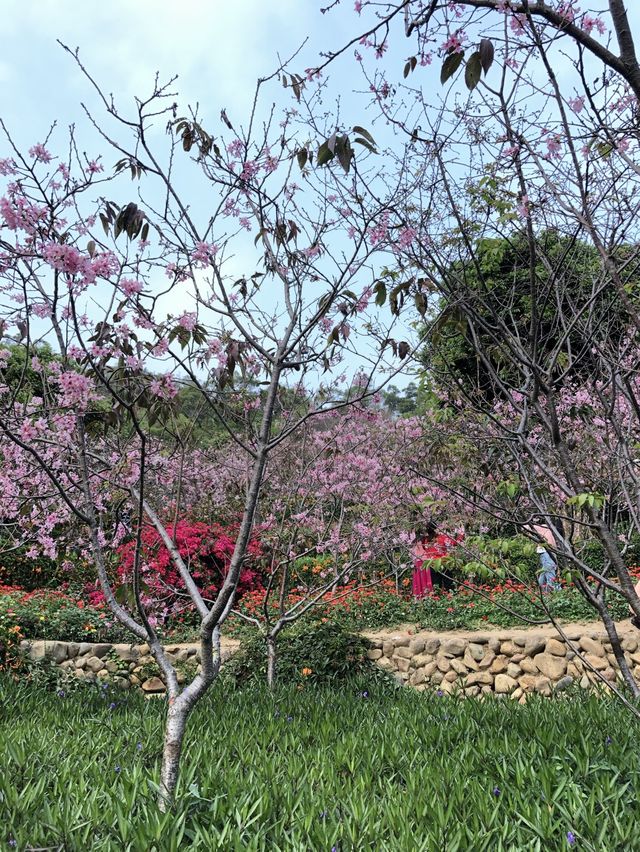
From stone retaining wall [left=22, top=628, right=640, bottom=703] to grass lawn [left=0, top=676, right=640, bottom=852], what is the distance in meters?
2.19

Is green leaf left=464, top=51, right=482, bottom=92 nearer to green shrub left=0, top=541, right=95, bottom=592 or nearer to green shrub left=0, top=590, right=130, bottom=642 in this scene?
green shrub left=0, top=590, right=130, bottom=642

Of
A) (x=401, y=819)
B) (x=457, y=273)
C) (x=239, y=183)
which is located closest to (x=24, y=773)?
(x=401, y=819)

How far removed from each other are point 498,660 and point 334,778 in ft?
14.6

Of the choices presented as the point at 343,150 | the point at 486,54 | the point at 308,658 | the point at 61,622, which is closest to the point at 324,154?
the point at 343,150

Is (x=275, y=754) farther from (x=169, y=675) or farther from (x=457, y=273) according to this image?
(x=457, y=273)

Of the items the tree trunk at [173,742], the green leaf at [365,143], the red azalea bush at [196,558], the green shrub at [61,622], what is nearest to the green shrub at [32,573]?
the red azalea bush at [196,558]

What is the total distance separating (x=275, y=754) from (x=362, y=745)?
0.49m

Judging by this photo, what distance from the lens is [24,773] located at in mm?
2979

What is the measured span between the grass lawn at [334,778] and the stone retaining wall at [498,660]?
2.14 meters

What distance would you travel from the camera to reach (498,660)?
22.3 ft

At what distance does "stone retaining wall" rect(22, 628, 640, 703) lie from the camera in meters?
6.43

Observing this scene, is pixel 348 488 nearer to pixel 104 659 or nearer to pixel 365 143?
pixel 104 659

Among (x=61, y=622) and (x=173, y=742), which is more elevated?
(x=173, y=742)

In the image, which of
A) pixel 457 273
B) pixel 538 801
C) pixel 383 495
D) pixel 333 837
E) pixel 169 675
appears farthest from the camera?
pixel 383 495
